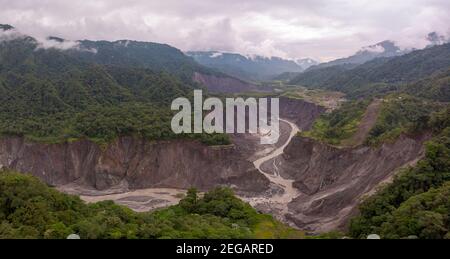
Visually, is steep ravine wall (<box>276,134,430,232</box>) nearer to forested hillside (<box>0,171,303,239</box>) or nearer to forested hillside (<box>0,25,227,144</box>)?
forested hillside (<box>0,171,303,239</box>)

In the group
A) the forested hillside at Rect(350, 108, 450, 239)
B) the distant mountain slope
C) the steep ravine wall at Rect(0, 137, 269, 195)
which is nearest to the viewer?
the forested hillside at Rect(350, 108, 450, 239)

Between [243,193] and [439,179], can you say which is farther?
[243,193]

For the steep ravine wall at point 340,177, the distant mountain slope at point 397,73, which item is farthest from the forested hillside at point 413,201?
the distant mountain slope at point 397,73

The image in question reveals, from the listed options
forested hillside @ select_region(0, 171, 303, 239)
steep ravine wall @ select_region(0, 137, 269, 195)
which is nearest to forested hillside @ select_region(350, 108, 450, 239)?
forested hillside @ select_region(0, 171, 303, 239)
